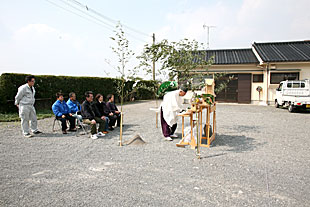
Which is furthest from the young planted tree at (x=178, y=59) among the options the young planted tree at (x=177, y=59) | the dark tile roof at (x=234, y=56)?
the dark tile roof at (x=234, y=56)

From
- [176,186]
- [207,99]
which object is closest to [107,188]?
[176,186]

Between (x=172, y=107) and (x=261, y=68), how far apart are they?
13617 millimetres

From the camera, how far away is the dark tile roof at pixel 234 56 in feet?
55.1

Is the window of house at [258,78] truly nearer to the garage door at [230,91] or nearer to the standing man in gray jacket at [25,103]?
the garage door at [230,91]

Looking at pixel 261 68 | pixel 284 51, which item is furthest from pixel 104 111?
pixel 284 51

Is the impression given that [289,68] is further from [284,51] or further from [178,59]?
[178,59]

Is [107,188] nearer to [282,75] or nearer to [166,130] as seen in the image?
[166,130]

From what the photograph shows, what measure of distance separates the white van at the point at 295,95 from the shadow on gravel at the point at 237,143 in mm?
7042

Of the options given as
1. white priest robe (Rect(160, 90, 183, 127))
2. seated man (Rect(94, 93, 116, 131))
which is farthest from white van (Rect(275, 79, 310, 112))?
seated man (Rect(94, 93, 116, 131))

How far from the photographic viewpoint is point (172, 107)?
17.9 feet

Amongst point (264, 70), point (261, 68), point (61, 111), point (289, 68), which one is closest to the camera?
point (61, 111)

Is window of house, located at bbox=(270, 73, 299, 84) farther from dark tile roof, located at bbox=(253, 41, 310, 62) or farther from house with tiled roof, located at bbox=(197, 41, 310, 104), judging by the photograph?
dark tile roof, located at bbox=(253, 41, 310, 62)

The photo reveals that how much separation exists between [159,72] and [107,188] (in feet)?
14.4

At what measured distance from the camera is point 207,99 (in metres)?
4.84
